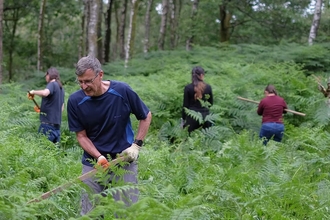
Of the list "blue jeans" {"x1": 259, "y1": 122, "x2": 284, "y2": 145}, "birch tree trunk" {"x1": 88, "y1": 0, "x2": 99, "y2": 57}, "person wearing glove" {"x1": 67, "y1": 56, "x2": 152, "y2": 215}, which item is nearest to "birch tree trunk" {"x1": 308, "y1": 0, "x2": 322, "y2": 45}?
"birch tree trunk" {"x1": 88, "y1": 0, "x2": 99, "y2": 57}

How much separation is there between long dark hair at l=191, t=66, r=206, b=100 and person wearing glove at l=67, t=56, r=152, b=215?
4667 millimetres

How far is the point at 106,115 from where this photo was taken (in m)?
4.94

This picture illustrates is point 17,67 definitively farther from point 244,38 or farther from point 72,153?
point 72,153

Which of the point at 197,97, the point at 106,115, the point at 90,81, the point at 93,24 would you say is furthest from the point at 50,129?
the point at 93,24

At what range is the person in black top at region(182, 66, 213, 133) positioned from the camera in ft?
32.1

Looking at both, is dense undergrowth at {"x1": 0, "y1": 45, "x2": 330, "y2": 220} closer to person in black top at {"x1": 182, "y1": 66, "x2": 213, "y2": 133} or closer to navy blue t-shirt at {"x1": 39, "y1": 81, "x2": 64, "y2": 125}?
person in black top at {"x1": 182, "y1": 66, "x2": 213, "y2": 133}

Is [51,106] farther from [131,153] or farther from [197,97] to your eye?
[131,153]

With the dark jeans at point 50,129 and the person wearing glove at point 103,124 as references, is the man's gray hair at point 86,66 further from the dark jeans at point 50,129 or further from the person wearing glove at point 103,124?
the dark jeans at point 50,129

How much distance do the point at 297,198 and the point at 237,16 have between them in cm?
2345

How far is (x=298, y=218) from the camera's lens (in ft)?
18.4

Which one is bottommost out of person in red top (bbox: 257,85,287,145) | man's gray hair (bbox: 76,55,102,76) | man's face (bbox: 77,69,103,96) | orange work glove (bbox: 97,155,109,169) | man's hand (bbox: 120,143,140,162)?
person in red top (bbox: 257,85,287,145)

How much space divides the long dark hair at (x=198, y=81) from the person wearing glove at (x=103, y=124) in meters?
4.67

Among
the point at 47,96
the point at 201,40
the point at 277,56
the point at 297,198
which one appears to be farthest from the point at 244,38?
the point at 297,198

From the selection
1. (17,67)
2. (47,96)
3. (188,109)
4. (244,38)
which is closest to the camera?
(47,96)
